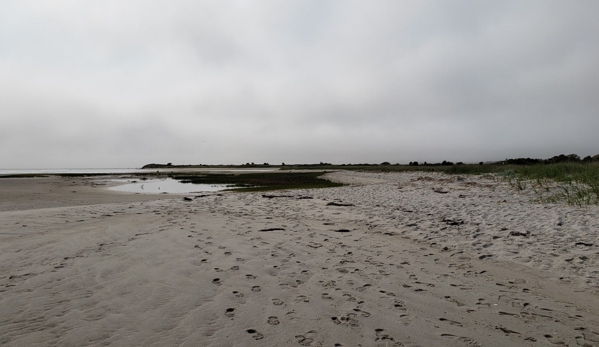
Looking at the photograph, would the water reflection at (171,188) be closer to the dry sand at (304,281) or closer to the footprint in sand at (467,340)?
the dry sand at (304,281)

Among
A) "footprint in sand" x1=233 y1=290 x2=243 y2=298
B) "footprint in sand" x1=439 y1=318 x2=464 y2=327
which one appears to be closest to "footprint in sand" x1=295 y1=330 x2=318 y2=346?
"footprint in sand" x1=233 y1=290 x2=243 y2=298

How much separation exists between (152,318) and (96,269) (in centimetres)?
235

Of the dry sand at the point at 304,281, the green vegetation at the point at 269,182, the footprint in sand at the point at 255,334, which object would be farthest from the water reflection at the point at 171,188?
the footprint in sand at the point at 255,334

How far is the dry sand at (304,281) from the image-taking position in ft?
11.2

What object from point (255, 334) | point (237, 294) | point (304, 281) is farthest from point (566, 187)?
point (255, 334)

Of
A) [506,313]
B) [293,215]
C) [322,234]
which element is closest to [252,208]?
[293,215]

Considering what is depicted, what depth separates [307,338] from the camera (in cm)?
331

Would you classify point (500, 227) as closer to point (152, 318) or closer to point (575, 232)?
point (575, 232)

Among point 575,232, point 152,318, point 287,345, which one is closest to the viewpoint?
point 287,345

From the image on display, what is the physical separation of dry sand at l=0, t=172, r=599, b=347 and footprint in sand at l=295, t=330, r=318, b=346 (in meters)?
0.02

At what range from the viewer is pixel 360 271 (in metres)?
5.44

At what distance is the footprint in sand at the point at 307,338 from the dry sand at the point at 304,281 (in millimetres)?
18

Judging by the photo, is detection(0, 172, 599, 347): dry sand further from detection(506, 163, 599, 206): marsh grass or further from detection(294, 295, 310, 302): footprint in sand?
detection(506, 163, 599, 206): marsh grass

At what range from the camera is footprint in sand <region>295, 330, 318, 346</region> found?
3.23 m
